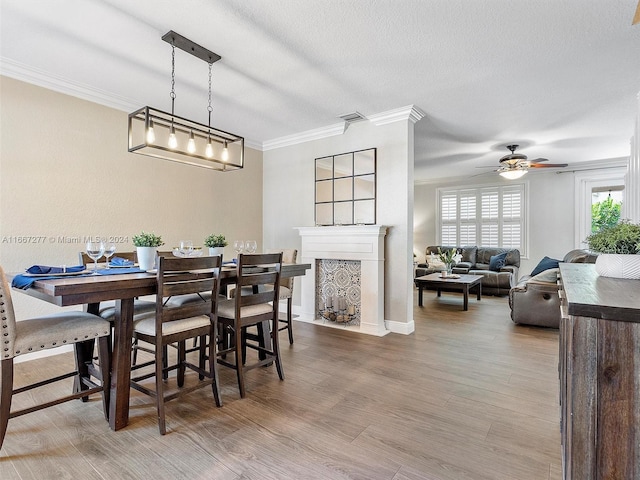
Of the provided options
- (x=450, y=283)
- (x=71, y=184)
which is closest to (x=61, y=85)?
(x=71, y=184)

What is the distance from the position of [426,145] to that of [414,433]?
4575mm

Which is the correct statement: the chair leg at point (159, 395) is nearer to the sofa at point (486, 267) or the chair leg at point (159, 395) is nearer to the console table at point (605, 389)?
the console table at point (605, 389)

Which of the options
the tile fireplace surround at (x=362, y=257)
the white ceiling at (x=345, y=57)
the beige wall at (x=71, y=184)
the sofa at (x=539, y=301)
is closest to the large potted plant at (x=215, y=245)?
the beige wall at (x=71, y=184)

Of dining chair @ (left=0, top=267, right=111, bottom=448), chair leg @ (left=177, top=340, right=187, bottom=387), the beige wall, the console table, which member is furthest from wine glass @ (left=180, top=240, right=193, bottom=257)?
the console table

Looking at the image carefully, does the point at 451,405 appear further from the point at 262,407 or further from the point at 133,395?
the point at 133,395

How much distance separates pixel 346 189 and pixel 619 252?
125 inches

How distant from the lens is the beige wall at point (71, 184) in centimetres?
304

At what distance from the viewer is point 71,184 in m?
3.38

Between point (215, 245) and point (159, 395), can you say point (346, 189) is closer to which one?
point (215, 245)

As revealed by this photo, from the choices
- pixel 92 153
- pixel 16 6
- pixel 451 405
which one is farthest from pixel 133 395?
pixel 16 6

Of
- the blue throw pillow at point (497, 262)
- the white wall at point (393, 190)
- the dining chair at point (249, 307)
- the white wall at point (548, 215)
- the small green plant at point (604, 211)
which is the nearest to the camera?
the dining chair at point (249, 307)

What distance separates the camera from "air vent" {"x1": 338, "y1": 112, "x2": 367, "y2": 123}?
4.15 meters

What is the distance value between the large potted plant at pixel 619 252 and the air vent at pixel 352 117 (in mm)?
2988

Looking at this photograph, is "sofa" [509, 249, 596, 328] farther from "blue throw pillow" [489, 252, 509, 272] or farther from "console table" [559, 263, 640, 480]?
"console table" [559, 263, 640, 480]
